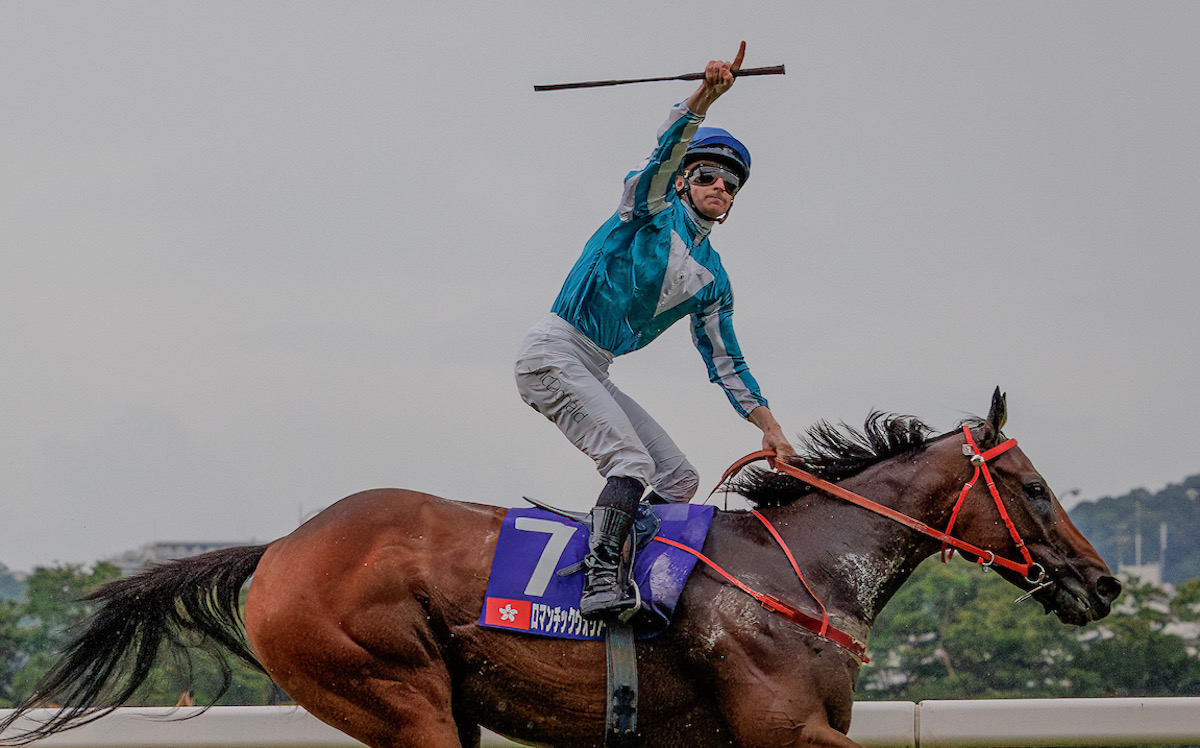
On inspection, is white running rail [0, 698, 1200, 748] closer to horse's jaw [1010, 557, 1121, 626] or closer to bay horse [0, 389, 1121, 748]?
bay horse [0, 389, 1121, 748]

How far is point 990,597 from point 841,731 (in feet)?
31.6

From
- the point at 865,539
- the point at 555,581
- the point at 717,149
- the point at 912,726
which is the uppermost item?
the point at 717,149

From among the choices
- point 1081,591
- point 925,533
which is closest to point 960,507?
point 925,533

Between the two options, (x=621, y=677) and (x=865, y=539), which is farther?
(x=865, y=539)

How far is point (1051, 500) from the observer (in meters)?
4.49

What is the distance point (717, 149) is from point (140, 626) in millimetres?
2777

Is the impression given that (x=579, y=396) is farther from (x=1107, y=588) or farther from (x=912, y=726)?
(x=912, y=726)

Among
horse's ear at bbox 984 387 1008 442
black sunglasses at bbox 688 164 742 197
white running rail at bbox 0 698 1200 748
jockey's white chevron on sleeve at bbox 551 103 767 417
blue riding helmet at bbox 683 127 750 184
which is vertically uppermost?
blue riding helmet at bbox 683 127 750 184

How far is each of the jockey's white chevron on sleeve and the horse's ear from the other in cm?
110

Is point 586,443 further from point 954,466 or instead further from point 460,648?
point 954,466

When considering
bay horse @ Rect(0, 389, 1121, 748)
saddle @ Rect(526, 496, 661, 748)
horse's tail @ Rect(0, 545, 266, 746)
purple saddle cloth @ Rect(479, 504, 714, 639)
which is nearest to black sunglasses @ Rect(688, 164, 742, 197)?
bay horse @ Rect(0, 389, 1121, 748)

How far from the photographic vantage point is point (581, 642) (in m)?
4.22

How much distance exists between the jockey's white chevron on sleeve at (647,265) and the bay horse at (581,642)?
0.76 meters

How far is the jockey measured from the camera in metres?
4.20
